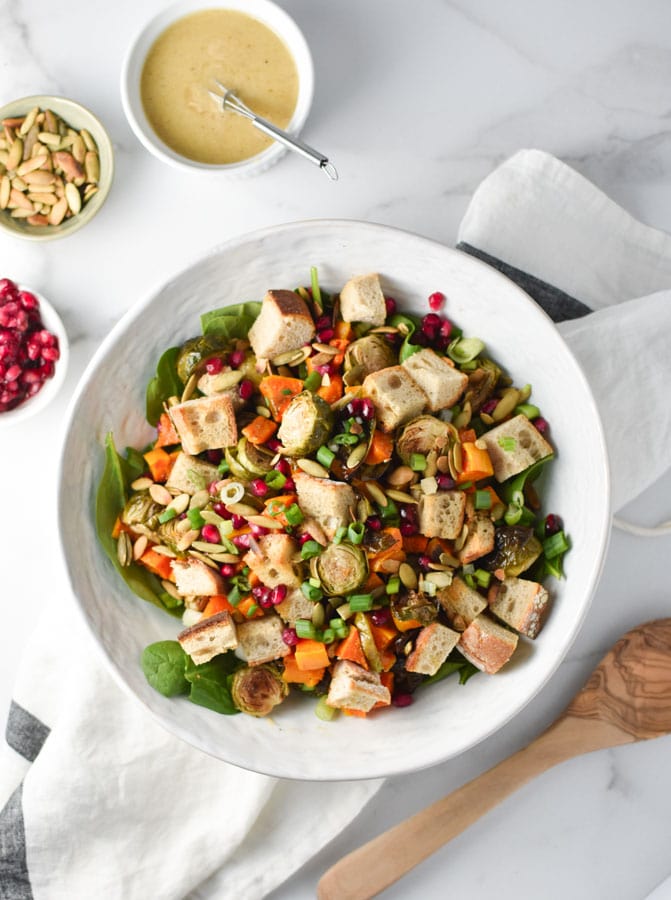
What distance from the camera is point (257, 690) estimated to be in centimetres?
286

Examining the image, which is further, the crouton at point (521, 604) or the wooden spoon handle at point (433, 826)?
the wooden spoon handle at point (433, 826)

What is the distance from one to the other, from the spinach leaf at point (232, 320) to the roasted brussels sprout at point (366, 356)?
389 millimetres

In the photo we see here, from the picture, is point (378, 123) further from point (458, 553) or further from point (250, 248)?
point (458, 553)

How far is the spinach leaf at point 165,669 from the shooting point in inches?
Result: 113

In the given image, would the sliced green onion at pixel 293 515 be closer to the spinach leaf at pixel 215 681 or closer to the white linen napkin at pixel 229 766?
the spinach leaf at pixel 215 681

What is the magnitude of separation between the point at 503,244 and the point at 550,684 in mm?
1794

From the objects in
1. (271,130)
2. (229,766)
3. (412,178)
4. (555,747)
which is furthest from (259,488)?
(555,747)

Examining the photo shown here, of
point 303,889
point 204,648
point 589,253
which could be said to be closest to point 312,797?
point 303,889

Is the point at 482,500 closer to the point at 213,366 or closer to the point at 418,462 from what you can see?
the point at 418,462

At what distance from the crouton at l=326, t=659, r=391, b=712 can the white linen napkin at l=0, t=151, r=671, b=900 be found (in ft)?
2.37

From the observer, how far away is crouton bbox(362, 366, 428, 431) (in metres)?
2.78

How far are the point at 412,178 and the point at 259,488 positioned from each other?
1493mm

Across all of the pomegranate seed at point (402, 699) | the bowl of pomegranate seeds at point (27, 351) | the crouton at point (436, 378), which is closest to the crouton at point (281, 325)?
the crouton at point (436, 378)

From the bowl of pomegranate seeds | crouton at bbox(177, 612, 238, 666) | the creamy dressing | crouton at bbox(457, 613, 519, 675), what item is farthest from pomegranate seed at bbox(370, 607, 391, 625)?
the creamy dressing
